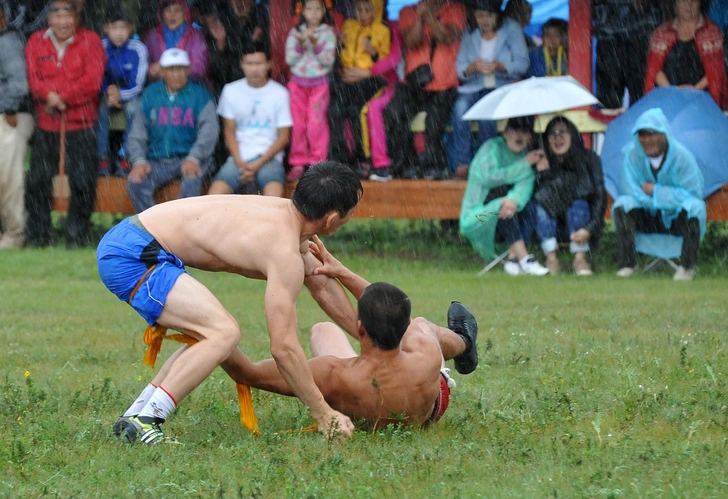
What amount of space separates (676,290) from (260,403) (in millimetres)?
4971

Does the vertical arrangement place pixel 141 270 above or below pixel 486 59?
below

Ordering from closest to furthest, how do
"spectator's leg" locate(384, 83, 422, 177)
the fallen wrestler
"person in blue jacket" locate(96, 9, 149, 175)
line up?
the fallen wrestler → "spectator's leg" locate(384, 83, 422, 177) → "person in blue jacket" locate(96, 9, 149, 175)

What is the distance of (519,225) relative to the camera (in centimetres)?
1173

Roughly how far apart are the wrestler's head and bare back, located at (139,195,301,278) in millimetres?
108

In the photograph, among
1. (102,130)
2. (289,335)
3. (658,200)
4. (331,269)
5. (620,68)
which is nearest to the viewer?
(289,335)

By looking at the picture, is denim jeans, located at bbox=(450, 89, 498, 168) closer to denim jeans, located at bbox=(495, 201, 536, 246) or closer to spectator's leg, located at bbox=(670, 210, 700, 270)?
denim jeans, located at bbox=(495, 201, 536, 246)

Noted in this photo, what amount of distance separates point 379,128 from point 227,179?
1.71 m

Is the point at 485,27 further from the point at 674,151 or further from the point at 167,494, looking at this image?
the point at 167,494

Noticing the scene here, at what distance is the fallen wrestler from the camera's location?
17.9 feet

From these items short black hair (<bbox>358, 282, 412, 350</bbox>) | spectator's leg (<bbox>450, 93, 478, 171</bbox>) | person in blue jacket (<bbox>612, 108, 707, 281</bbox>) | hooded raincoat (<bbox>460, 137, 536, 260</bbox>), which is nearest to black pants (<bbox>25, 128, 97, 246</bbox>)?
spectator's leg (<bbox>450, 93, 478, 171</bbox>)

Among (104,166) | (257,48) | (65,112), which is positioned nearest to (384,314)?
(257,48)

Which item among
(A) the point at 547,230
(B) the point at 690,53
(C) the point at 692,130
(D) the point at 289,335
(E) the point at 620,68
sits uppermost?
(B) the point at 690,53

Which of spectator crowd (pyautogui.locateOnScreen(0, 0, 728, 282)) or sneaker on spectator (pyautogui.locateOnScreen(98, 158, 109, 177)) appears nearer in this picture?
spectator crowd (pyautogui.locateOnScreen(0, 0, 728, 282))

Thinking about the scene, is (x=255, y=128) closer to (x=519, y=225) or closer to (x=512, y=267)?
(x=519, y=225)
